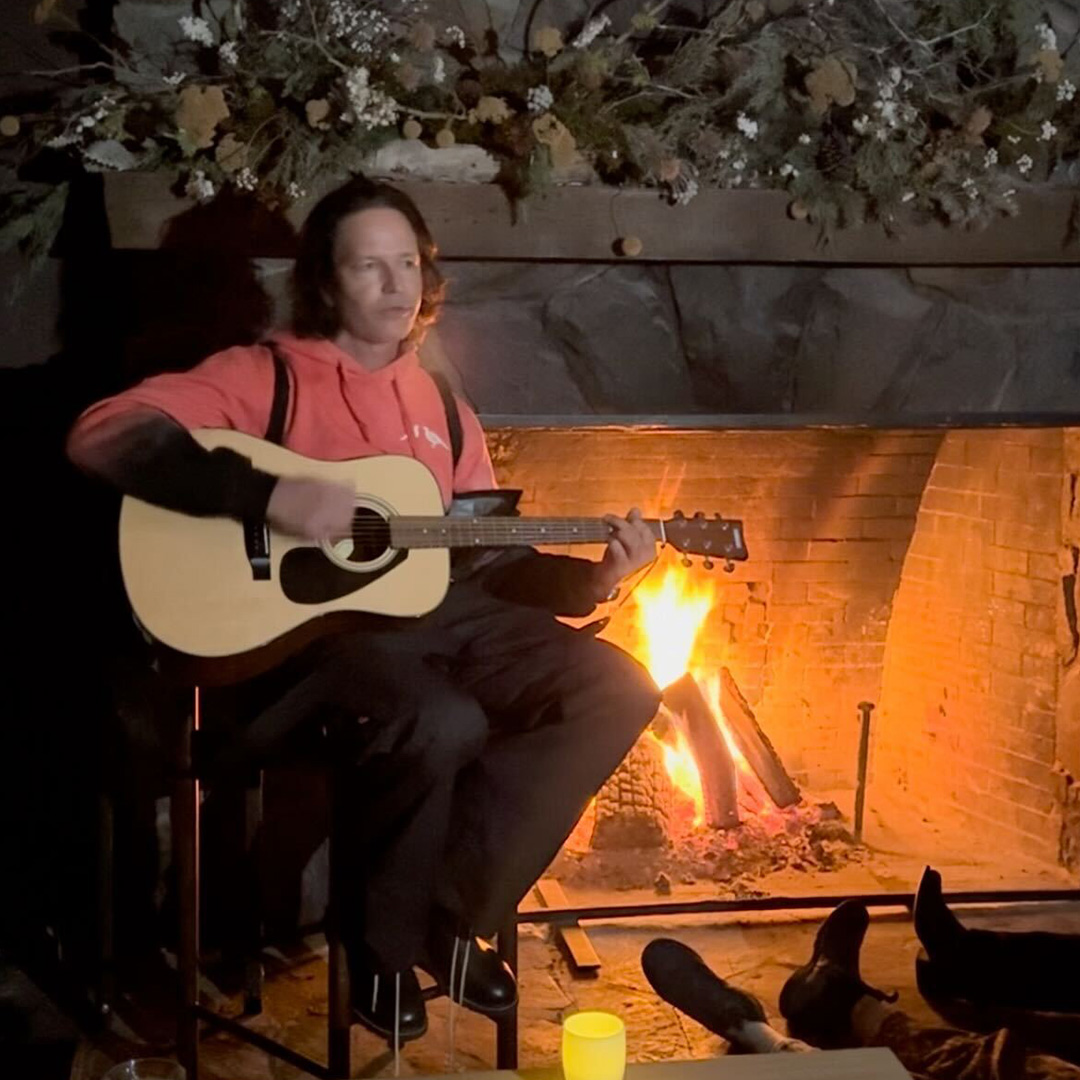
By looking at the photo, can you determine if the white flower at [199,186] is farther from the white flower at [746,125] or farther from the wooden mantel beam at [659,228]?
the white flower at [746,125]

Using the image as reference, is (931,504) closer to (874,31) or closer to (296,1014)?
(874,31)

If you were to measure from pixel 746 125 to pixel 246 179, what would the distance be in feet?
2.43

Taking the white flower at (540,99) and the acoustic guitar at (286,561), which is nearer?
the acoustic guitar at (286,561)

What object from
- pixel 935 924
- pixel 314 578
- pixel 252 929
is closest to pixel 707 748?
pixel 935 924

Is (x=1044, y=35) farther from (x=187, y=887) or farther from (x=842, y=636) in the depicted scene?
(x=187, y=887)

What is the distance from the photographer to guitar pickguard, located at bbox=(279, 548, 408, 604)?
192 cm

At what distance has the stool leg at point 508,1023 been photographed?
197cm

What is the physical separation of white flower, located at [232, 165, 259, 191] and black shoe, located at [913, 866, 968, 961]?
1506 millimetres

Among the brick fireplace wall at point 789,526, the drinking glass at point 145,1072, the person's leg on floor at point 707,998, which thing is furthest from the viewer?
the brick fireplace wall at point 789,526

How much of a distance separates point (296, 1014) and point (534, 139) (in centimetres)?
140

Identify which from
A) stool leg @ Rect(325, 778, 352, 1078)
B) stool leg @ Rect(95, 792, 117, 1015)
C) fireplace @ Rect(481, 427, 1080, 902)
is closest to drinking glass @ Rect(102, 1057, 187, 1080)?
stool leg @ Rect(325, 778, 352, 1078)

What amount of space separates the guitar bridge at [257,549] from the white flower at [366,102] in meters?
0.62

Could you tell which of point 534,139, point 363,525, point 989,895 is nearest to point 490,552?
point 363,525

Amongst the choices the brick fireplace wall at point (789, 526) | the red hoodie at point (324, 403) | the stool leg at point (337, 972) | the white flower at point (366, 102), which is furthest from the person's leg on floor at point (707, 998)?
the white flower at point (366, 102)
